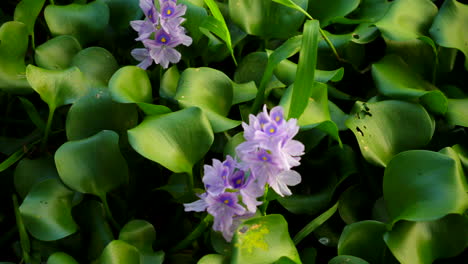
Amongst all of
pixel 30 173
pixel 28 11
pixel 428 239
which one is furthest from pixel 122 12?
pixel 428 239

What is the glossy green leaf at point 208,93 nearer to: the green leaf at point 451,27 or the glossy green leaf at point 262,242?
the glossy green leaf at point 262,242

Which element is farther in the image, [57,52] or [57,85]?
[57,52]

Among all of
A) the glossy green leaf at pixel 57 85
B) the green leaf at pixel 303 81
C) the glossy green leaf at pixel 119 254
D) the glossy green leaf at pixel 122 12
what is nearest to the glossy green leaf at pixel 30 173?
the glossy green leaf at pixel 57 85

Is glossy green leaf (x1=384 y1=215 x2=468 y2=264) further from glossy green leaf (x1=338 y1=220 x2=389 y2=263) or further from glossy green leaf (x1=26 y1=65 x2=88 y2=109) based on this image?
glossy green leaf (x1=26 y1=65 x2=88 y2=109)

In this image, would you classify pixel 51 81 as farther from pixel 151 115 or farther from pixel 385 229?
pixel 385 229

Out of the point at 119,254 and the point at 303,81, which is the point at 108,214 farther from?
the point at 303,81

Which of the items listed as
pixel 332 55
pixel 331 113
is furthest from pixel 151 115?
pixel 332 55
